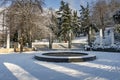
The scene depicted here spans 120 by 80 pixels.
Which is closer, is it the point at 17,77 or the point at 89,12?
the point at 17,77

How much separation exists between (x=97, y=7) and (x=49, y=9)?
1369 centimetres

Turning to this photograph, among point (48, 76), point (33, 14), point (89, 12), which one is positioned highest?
point (89, 12)

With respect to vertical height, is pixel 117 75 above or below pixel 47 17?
below

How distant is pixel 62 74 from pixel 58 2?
118ft

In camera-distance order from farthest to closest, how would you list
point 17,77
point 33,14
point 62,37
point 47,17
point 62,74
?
point 62,37
point 47,17
point 33,14
point 62,74
point 17,77

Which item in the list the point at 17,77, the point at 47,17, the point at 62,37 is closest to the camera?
the point at 17,77

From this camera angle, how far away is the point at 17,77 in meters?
7.89

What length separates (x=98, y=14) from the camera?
42.7 metres

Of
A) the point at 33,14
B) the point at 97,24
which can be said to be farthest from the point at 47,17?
the point at 97,24

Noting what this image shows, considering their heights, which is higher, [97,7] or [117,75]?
[97,7]

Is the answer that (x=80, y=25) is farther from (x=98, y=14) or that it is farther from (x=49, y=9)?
(x=49, y=9)

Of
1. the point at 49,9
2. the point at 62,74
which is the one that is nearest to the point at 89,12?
the point at 49,9

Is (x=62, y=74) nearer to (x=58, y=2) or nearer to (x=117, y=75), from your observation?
(x=117, y=75)

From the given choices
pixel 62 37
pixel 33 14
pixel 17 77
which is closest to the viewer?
pixel 17 77
